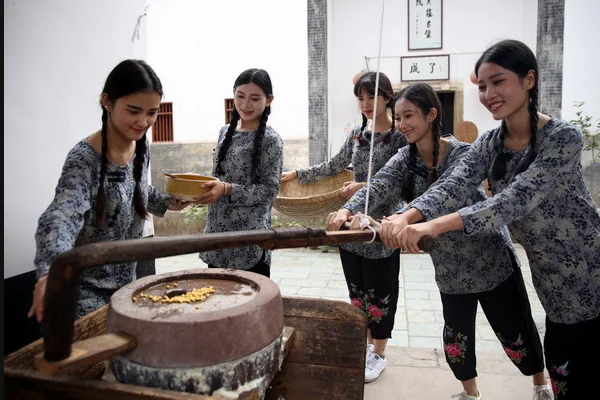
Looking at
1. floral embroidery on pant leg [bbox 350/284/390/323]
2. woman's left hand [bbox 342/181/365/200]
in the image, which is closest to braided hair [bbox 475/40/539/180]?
woman's left hand [bbox 342/181/365/200]

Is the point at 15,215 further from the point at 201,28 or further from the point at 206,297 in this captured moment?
the point at 201,28

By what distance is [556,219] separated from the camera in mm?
1744

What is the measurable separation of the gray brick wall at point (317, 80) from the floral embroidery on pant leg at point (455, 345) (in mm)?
6043

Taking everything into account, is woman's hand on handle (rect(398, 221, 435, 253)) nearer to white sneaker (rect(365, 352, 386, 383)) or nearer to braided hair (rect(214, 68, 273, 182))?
braided hair (rect(214, 68, 273, 182))

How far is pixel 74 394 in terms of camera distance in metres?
1.08

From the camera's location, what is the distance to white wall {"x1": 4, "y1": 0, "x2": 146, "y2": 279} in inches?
78.9

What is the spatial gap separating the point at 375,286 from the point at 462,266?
660mm

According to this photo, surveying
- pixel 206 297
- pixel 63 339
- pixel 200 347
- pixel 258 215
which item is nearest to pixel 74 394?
pixel 63 339

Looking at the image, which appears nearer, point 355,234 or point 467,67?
point 355,234

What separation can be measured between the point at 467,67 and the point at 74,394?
8550 mm

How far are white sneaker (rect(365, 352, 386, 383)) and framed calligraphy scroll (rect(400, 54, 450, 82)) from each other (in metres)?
6.57

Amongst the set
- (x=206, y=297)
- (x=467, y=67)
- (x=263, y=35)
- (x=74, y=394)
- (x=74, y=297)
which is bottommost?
(x=74, y=394)

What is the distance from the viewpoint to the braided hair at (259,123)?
7.68 feet

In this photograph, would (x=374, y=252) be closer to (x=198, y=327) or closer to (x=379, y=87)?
(x=379, y=87)
